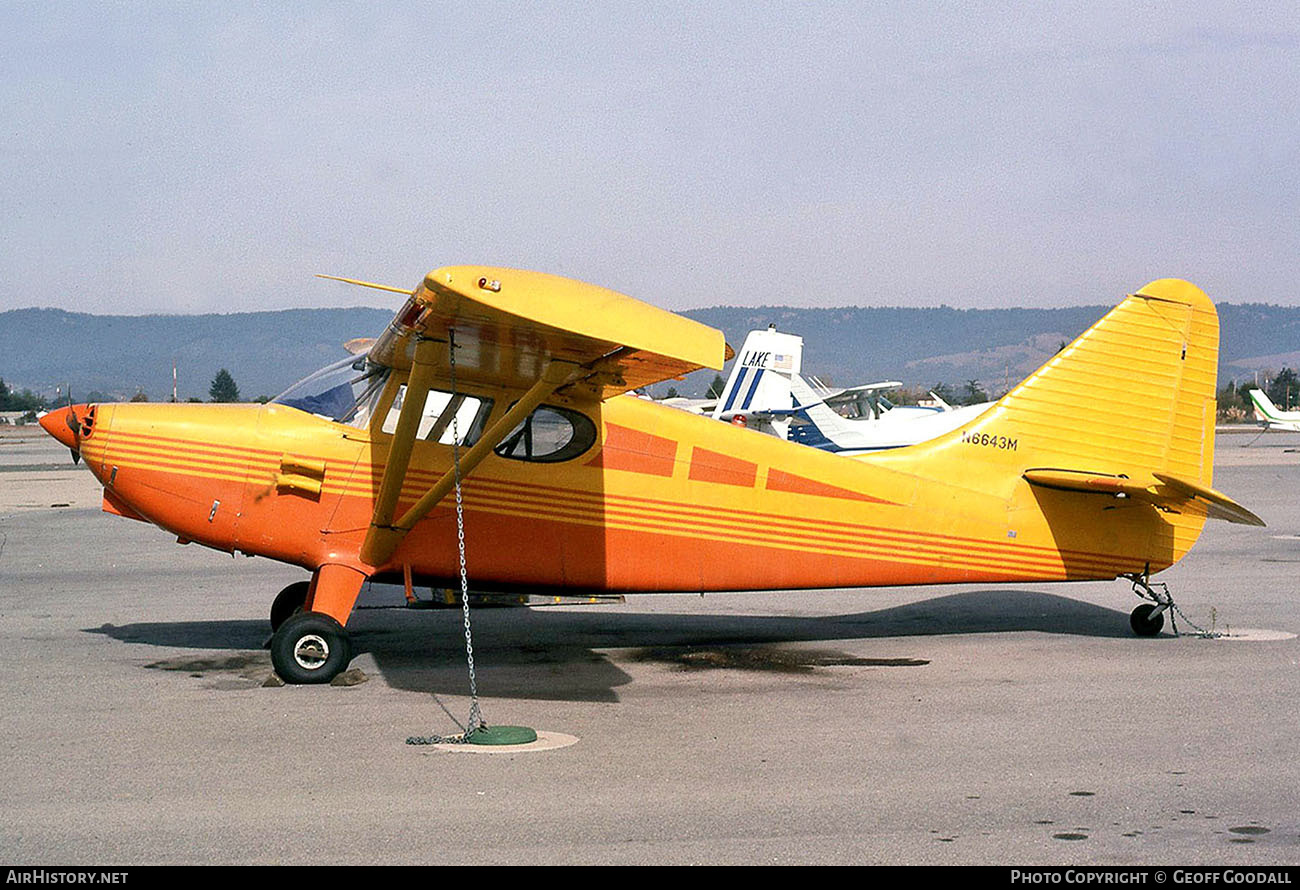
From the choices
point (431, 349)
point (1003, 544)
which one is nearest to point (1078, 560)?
point (1003, 544)

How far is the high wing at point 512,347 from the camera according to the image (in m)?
6.12

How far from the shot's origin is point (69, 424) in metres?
8.39

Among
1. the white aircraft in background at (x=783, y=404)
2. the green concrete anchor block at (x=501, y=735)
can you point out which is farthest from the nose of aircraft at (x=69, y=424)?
the white aircraft in background at (x=783, y=404)

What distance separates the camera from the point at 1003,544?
9.51 m

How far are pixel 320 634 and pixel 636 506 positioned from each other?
7.87 ft

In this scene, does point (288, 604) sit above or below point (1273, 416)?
below

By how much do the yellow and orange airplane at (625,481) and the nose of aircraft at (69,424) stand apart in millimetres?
22

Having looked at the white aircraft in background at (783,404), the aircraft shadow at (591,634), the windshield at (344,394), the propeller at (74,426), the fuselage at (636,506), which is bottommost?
the aircraft shadow at (591,634)

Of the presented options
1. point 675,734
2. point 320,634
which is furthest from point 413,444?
point 675,734

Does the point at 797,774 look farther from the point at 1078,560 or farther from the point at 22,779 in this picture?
the point at 1078,560

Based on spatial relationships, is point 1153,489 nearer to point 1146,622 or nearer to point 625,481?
point 1146,622

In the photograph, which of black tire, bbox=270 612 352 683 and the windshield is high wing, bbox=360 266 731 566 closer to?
the windshield

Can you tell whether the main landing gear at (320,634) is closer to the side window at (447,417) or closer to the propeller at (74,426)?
the side window at (447,417)

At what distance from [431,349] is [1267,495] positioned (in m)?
23.4
